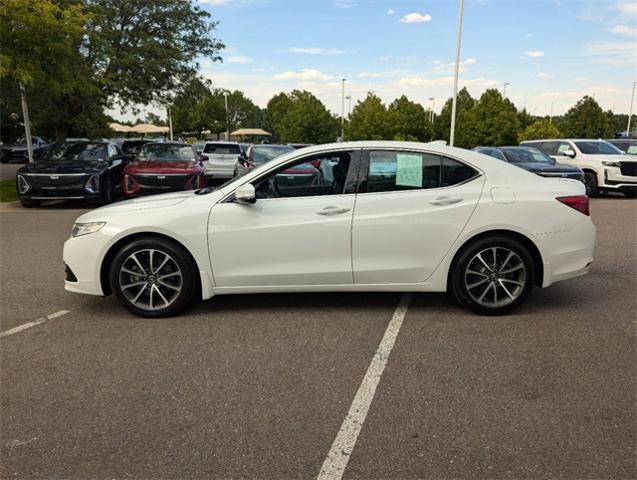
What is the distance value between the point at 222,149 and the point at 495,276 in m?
15.8

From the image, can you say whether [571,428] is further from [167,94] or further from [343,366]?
[167,94]

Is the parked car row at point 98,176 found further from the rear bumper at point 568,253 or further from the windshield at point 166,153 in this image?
the rear bumper at point 568,253

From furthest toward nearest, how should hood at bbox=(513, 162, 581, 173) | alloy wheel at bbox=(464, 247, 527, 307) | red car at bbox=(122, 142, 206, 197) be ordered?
hood at bbox=(513, 162, 581, 173)
red car at bbox=(122, 142, 206, 197)
alloy wheel at bbox=(464, 247, 527, 307)

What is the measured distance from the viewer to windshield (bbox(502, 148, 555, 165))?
1472 cm

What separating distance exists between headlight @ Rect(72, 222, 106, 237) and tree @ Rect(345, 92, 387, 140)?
38.0 metres

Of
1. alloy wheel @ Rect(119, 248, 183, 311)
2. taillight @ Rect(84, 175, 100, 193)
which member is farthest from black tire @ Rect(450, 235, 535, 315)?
taillight @ Rect(84, 175, 100, 193)

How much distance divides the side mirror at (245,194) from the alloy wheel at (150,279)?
80 centimetres

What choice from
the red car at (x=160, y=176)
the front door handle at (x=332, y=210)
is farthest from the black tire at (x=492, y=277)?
the red car at (x=160, y=176)

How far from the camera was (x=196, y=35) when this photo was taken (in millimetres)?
20031

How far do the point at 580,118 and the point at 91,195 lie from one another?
4755 centimetres

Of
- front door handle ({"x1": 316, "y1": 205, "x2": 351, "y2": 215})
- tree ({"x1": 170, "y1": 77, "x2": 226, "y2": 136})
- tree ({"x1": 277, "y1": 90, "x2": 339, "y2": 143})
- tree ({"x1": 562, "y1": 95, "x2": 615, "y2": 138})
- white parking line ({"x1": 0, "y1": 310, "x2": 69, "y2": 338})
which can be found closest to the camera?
white parking line ({"x1": 0, "y1": 310, "x2": 69, "y2": 338})

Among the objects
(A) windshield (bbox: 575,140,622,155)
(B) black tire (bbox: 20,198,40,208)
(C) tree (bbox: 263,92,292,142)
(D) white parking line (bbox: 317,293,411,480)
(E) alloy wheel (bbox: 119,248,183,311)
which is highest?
(C) tree (bbox: 263,92,292,142)

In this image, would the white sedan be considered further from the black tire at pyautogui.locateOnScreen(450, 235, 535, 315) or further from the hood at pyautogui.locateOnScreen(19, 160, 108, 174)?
the hood at pyautogui.locateOnScreen(19, 160, 108, 174)

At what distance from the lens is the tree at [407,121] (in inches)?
1698
